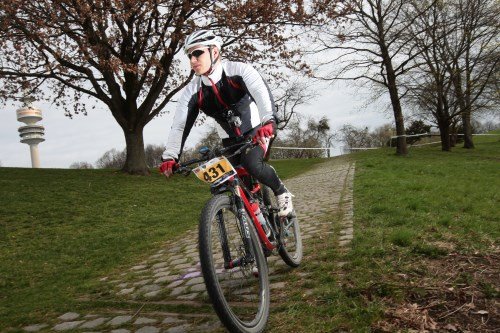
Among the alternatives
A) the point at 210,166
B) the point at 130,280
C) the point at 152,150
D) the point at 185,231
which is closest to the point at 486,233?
the point at 210,166

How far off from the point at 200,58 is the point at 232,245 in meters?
1.71

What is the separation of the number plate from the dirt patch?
156 cm

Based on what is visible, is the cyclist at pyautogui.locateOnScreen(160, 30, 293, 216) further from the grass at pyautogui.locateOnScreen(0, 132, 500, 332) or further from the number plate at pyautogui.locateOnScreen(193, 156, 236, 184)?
the grass at pyautogui.locateOnScreen(0, 132, 500, 332)

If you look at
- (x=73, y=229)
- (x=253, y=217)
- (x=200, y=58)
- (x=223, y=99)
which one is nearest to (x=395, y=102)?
(x=73, y=229)

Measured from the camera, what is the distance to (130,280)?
5035mm

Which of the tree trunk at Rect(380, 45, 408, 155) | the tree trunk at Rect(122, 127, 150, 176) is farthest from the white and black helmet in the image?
the tree trunk at Rect(380, 45, 408, 155)

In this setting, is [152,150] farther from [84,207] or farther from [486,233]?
[486,233]

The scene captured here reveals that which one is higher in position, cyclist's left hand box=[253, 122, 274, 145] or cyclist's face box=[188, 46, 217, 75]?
cyclist's face box=[188, 46, 217, 75]

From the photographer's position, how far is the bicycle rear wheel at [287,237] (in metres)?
4.19

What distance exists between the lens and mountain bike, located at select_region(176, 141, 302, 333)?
2664 millimetres

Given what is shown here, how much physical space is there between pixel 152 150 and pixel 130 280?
3102 inches

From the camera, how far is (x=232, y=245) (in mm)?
3164

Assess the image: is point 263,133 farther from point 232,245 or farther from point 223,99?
point 232,245

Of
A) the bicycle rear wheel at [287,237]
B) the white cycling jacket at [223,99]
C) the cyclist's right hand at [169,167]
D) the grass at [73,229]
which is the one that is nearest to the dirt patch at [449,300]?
the bicycle rear wheel at [287,237]
